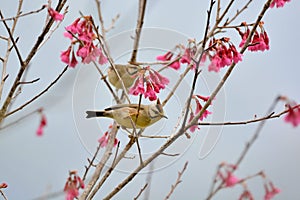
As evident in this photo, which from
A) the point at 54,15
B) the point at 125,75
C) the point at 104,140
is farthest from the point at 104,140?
the point at 54,15

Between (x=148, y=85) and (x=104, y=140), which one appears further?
(x=104, y=140)

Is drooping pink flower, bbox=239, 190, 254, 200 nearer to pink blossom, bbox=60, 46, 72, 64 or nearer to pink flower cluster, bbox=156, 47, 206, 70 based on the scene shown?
pink flower cluster, bbox=156, 47, 206, 70

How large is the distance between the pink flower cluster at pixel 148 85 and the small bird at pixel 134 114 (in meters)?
0.16

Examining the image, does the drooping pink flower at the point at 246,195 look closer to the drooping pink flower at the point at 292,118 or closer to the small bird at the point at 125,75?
the drooping pink flower at the point at 292,118

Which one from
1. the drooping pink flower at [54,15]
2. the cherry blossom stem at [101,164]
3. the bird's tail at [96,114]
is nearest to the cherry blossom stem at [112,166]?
the cherry blossom stem at [101,164]

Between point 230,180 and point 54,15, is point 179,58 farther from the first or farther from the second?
point 230,180

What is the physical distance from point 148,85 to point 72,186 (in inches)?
23.3

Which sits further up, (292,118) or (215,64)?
(215,64)

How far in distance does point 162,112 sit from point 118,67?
440mm

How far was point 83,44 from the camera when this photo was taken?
2115 mm

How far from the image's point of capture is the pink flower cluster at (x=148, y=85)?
199cm

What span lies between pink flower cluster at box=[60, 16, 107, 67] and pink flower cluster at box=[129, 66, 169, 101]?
0.25 meters

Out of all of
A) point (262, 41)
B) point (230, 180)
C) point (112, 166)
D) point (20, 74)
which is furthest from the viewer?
point (262, 41)

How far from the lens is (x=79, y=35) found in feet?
7.05
